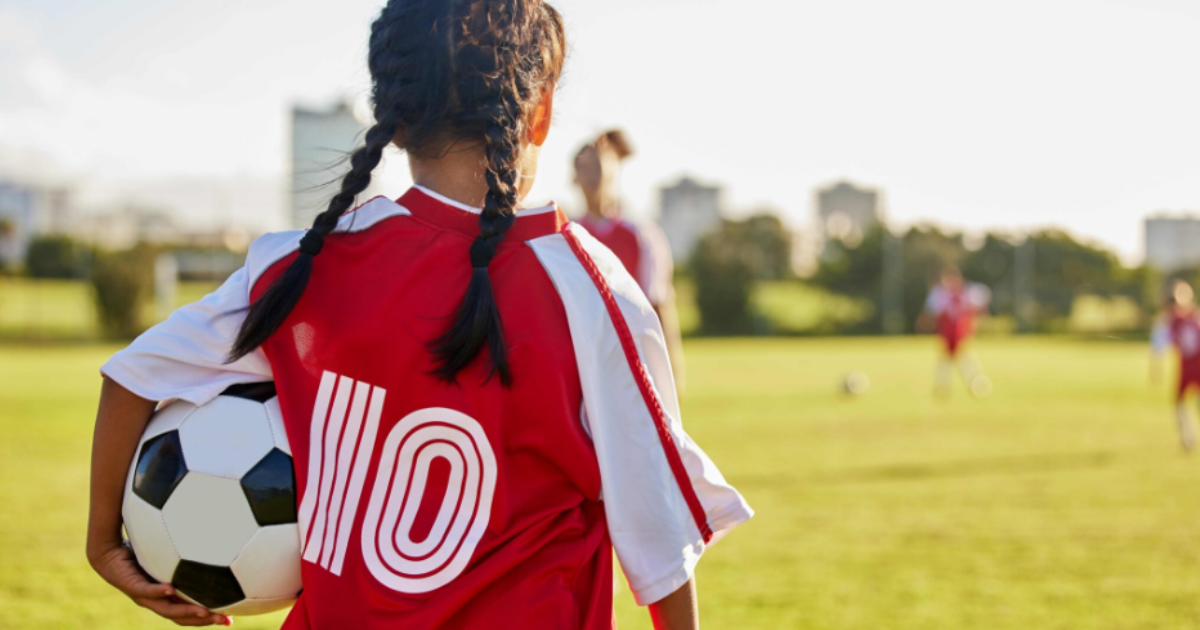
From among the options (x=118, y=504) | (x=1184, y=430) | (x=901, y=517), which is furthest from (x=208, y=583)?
(x=1184, y=430)

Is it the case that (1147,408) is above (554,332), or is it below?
below

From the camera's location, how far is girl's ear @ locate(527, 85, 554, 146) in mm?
1383

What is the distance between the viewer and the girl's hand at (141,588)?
1.42m

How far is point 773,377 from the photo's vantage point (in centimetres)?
1722

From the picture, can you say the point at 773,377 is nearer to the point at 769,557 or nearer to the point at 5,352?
the point at 769,557

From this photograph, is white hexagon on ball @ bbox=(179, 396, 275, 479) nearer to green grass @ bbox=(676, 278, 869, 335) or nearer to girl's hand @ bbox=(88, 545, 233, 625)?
girl's hand @ bbox=(88, 545, 233, 625)

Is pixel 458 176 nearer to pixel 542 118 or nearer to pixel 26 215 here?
pixel 542 118

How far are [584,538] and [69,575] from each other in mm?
3933

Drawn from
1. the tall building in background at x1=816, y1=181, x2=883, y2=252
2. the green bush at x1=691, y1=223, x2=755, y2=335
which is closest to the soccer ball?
the green bush at x1=691, y1=223, x2=755, y2=335

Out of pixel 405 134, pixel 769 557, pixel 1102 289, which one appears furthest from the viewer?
pixel 1102 289

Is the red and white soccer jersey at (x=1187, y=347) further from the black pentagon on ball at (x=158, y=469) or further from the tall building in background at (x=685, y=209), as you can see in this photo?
the tall building in background at (x=685, y=209)

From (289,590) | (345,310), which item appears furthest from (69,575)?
(345,310)

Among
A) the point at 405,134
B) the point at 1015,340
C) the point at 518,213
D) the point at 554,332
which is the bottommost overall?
the point at 1015,340

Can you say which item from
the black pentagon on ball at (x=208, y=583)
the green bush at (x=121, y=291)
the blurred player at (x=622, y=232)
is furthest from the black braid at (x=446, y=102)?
the green bush at (x=121, y=291)
